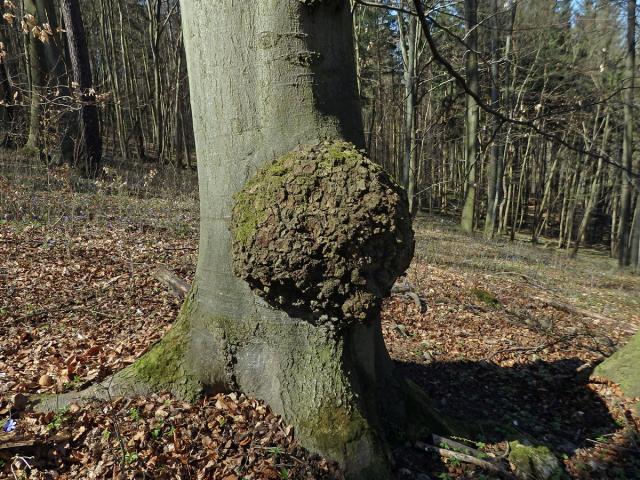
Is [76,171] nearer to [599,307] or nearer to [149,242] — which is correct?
[149,242]

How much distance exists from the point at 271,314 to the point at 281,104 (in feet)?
3.42

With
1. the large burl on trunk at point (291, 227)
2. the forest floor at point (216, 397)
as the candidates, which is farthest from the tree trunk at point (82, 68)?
the large burl on trunk at point (291, 227)

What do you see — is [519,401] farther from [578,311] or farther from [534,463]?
[578,311]

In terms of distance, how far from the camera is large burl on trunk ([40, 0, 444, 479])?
201 cm

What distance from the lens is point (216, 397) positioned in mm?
2461

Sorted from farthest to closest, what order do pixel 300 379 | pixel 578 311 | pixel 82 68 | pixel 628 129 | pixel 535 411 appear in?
pixel 628 129, pixel 82 68, pixel 578 311, pixel 535 411, pixel 300 379

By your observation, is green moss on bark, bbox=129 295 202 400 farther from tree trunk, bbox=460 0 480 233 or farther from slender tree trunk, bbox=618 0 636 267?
slender tree trunk, bbox=618 0 636 267

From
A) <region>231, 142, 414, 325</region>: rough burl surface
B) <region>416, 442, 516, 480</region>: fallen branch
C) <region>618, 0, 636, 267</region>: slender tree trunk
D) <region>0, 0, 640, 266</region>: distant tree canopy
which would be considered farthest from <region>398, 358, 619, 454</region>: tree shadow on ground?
<region>618, 0, 636, 267</region>: slender tree trunk

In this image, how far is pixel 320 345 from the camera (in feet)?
7.32

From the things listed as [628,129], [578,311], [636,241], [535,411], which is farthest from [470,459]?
[636,241]

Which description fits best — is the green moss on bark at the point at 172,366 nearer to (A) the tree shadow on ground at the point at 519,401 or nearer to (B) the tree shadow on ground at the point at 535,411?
(B) the tree shadow on ground at the point at 535,411

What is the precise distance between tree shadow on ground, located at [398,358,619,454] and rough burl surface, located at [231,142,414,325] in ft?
4.84

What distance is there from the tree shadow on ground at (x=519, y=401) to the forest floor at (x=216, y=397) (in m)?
0.01

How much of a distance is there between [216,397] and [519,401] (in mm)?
2517
